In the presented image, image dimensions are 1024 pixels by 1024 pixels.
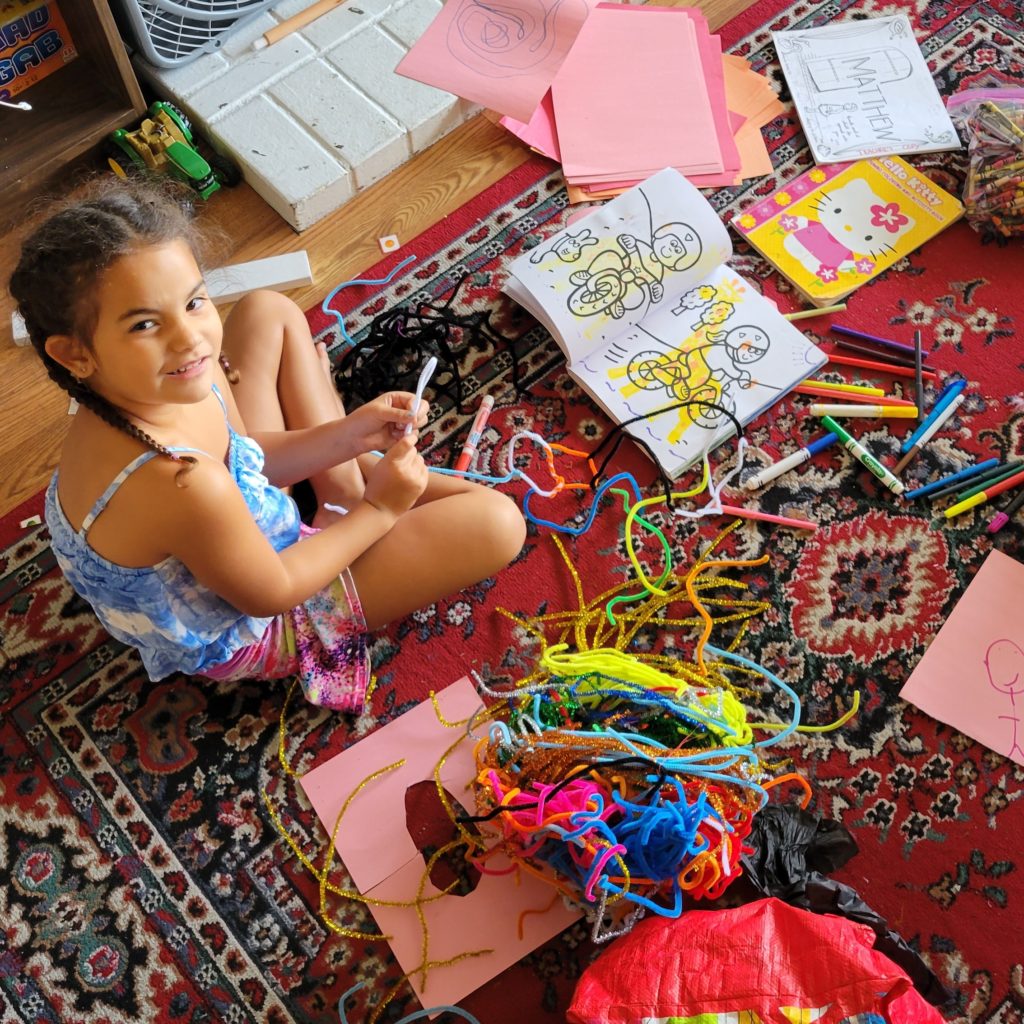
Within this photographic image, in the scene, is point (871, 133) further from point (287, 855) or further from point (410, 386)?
point (287, 855)

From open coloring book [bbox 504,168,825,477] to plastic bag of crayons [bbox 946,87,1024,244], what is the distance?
337mm

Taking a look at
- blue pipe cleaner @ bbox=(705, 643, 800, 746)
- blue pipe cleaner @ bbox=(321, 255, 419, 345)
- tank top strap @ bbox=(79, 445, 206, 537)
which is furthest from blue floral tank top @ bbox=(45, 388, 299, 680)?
blue pipe cleaner @ bbox=(705, 643, 800, 746)

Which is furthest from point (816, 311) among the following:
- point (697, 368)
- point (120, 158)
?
point (120, 158)

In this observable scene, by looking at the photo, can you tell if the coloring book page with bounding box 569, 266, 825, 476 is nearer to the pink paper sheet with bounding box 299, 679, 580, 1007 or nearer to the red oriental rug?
the red oriental rug

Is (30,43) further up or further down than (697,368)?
further up

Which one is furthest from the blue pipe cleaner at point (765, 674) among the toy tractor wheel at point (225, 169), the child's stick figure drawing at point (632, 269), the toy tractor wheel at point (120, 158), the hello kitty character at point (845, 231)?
the toy tractor wheel at point (120, 158)

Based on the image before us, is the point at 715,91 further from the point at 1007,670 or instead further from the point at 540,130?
the point at 1007,670

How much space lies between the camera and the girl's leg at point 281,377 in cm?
116

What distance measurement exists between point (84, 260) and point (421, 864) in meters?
0.68

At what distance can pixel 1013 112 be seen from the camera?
1401mm

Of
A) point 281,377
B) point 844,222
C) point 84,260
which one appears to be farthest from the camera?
point 844,222

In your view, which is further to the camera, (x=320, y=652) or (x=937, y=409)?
(x=937, y=409)

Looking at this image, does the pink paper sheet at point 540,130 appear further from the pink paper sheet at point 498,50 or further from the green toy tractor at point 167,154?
the green toy tractor at point 167,154

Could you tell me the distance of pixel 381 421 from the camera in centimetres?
103
